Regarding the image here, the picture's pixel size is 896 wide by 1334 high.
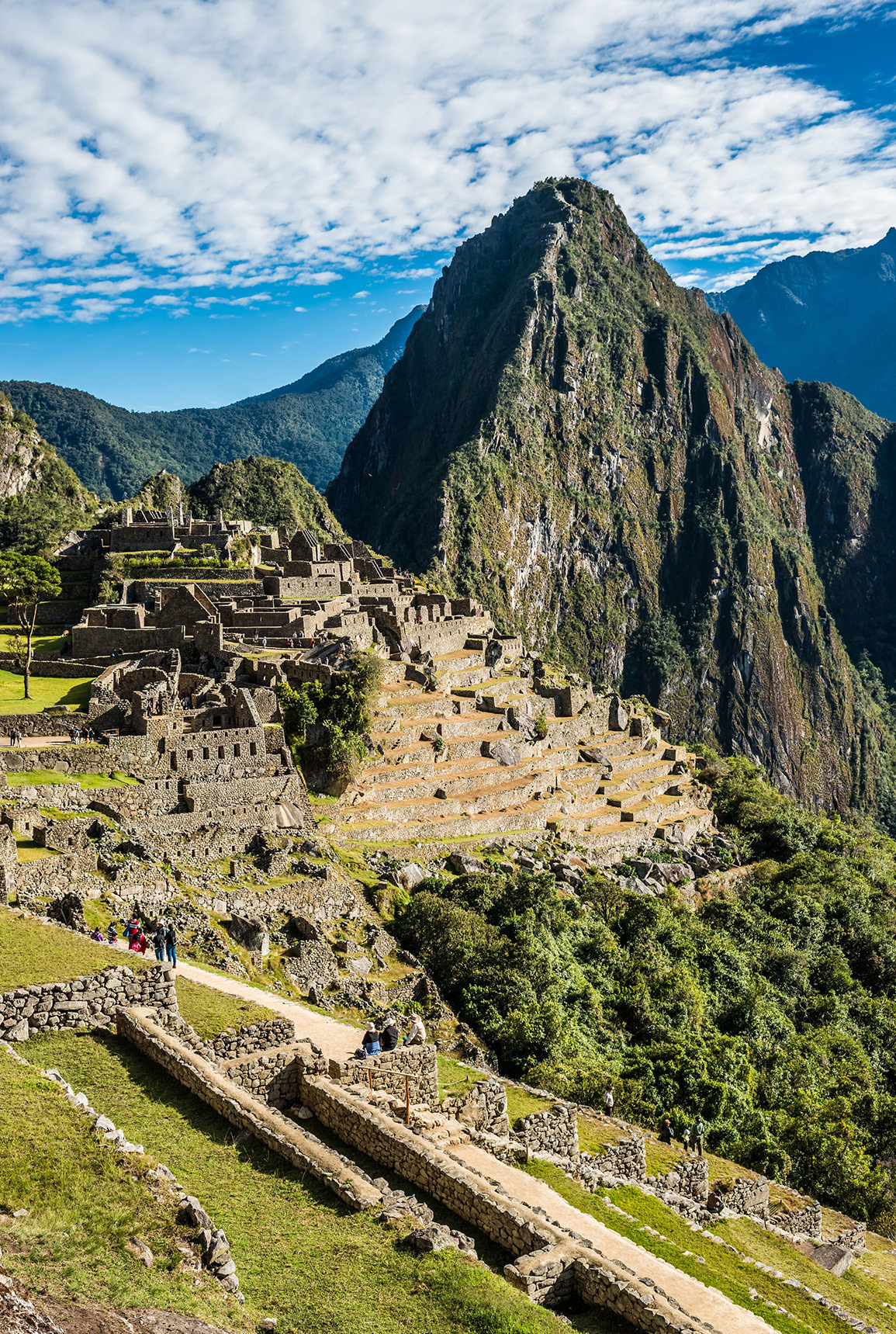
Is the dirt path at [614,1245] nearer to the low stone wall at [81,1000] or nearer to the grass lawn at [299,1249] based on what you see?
the grass lawn at [299,1249]

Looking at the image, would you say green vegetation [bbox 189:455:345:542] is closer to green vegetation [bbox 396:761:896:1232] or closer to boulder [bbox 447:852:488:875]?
boulder [bbox 447:852:488:875]

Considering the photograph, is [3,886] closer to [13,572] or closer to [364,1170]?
[364,1170]

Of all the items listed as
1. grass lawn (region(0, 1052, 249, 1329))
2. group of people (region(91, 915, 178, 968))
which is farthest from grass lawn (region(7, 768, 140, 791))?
grass lawn (region(0, 1052, 249, 1329))

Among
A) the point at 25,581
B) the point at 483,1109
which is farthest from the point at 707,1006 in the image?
the point at 25,581

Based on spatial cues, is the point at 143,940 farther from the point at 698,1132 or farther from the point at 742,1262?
the point at 698,1132

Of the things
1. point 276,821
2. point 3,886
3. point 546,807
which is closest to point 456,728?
point 546,807

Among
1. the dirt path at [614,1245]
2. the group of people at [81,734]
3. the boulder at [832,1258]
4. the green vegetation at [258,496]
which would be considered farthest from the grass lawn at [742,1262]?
the green vegetation at [258,496]
